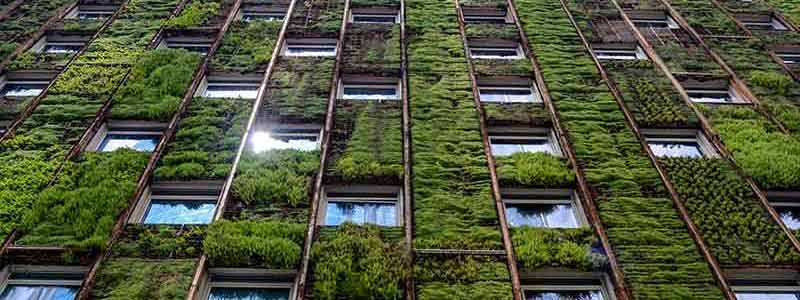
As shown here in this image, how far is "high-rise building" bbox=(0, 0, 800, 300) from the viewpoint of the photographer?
37.2ft

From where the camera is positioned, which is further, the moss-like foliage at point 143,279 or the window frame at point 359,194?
the window frame at point 359,194

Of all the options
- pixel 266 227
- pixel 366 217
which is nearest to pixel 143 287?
pixel 266 227

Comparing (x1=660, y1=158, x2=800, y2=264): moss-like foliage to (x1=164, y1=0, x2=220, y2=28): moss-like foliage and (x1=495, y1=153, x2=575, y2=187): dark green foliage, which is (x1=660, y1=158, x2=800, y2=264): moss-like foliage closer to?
(x1=495, y1=153, x2=575, y2=187): dark green foliage

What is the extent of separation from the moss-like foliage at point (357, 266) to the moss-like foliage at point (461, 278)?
0.50m

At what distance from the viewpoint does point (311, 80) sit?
17.0 m

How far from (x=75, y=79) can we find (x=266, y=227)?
384 inches

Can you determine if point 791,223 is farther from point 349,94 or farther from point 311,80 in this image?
point 311,80

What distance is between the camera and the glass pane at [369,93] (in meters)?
17.1

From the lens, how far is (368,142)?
47.5 feet

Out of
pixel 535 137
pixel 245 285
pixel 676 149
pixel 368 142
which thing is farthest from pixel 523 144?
pixel 245 285

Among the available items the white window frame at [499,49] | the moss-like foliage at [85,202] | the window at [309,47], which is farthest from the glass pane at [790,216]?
the moss-like foliage at [85,202]

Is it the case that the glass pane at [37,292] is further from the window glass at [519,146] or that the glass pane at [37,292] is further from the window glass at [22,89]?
the window glass at [519,146]

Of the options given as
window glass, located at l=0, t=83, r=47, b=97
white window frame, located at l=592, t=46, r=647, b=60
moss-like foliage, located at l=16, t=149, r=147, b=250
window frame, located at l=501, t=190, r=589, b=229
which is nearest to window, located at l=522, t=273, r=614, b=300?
window frame, located at l=501, t=190, r=589, b=229

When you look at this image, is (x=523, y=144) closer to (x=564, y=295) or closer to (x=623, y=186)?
(x=623, y=186)
